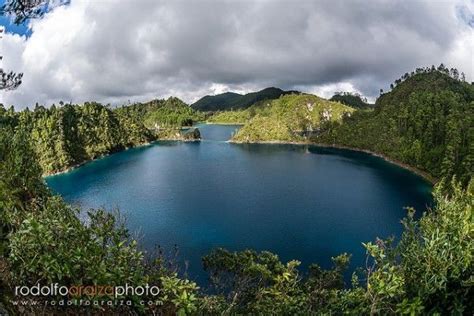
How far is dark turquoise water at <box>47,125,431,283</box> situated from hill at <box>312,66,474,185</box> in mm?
6792

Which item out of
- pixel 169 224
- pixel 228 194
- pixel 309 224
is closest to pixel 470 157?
pixel 309 224

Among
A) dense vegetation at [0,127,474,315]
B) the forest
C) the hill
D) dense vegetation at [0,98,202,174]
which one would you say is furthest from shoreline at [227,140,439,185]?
dense vegetation at [0,127,474,315]

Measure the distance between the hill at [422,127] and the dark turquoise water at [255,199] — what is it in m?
6.79

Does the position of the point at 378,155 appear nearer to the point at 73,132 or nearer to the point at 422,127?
the point at 422,127

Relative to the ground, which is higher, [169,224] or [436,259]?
[436,259]

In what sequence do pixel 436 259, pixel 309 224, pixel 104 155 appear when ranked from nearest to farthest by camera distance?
pixel 436 259 < pixel 309 224 < pixel 104 155

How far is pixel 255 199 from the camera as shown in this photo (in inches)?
2685

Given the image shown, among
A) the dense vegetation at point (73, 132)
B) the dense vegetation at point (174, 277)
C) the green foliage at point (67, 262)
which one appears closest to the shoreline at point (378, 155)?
the dense vegetation at point (73, 132)

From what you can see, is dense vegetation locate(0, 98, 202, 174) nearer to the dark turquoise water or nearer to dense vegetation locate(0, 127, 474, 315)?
the dark turquoise water

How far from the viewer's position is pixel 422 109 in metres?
124

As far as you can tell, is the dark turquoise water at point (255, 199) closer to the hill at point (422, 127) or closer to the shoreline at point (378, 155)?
the shoreline at point (378, 155)

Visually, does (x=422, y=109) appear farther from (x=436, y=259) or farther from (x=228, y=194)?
(x=436, y=259)

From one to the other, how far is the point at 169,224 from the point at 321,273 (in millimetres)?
32186

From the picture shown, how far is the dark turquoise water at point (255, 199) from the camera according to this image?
4575cm
